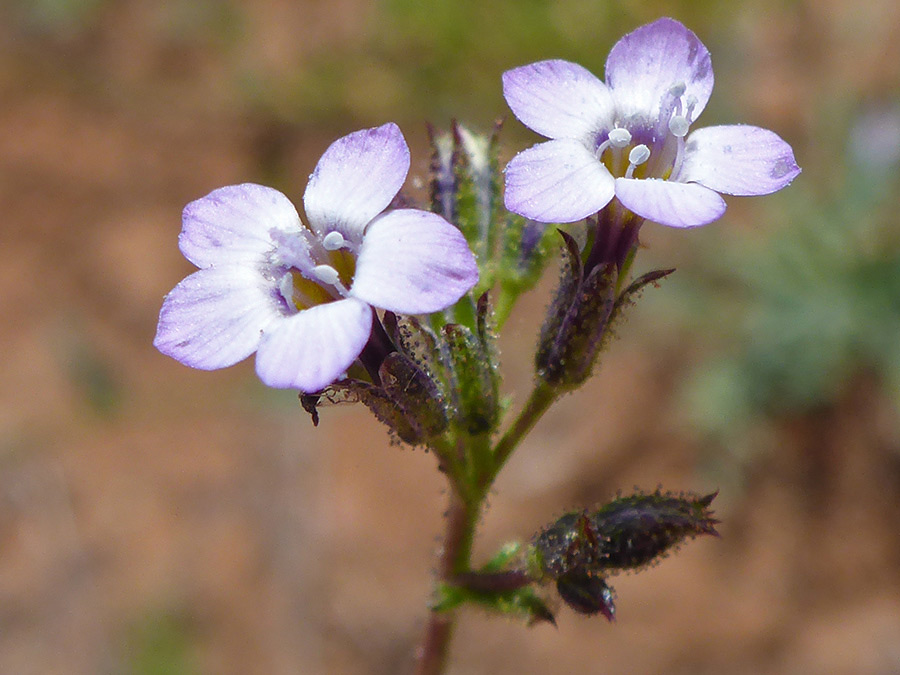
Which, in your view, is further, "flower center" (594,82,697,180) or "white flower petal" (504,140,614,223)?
"flower center" (594,82,697,180)

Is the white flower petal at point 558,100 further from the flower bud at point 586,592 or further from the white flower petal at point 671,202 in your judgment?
the flower bud at point 586,592

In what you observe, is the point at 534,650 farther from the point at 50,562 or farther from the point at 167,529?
the point at 50,562

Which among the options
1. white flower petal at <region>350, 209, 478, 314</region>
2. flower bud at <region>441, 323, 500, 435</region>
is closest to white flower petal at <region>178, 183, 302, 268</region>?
white flower petal at <region>350, 209, 478, 314</region>

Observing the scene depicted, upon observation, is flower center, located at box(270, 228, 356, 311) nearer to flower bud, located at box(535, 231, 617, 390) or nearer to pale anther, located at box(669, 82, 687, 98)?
flower bud, located at box(535, 231, 617, 390)

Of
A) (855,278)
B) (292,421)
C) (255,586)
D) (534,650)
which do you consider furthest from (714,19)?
(255,586)

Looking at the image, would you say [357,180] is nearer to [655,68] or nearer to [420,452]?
[655,68]

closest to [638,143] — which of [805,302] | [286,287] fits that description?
[286,287]

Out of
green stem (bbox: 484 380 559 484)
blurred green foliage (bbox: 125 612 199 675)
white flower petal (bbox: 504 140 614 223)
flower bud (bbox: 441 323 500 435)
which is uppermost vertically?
white flower petal (bbox: 504 140 614 223)
